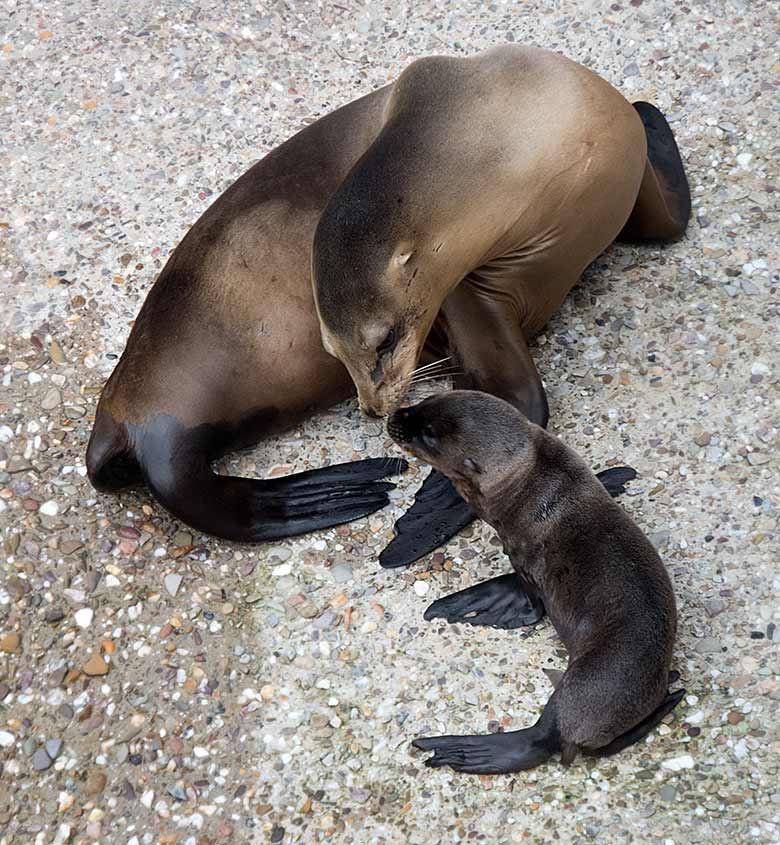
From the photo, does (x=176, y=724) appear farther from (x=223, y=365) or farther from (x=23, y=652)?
(x=223, y=365)

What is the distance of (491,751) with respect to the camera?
3027 mm

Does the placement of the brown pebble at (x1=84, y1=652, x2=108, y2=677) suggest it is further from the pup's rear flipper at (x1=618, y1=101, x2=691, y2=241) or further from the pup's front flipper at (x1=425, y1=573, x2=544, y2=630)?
the pup's rear flipper at (x1=618, y1=101, x2=691, y2=241)

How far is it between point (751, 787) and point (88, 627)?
1981mm

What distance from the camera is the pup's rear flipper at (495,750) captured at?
2.96 meters

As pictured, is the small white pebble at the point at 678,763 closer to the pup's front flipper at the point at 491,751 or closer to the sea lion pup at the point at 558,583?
the sea lion pup at the point at 558,583

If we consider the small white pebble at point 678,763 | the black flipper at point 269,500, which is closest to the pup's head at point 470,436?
the black flipper at point 269,500

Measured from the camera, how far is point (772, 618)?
126 inches

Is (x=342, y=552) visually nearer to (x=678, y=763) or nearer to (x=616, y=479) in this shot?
(x=616, y=479)

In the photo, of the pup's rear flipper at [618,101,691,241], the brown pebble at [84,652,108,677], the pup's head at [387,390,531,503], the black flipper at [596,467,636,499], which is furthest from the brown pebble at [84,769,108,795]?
the pup's rear flipper at [618,101,691,241]

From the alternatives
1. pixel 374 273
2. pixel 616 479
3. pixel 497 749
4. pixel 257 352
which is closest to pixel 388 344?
pixel 374 273

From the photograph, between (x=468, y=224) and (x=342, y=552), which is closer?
(x=468, y=224)

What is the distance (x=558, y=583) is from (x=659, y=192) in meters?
1.73

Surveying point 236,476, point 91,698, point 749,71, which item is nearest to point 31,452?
point 236,476

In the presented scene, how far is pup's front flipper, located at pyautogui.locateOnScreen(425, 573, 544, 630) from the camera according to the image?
3.33 metres
